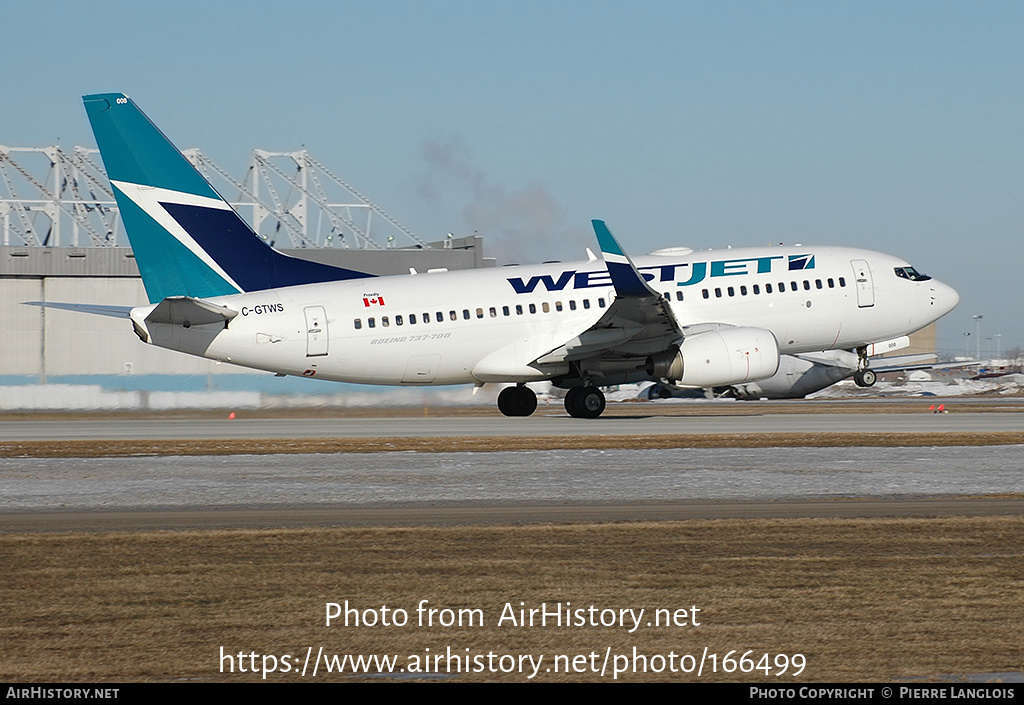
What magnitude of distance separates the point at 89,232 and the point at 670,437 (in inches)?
3632

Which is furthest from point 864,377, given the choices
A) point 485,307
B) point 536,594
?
point 536,594

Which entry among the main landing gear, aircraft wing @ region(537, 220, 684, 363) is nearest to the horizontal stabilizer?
aircraft wing @ region(537, 220, 684, 363)

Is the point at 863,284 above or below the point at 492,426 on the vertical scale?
above

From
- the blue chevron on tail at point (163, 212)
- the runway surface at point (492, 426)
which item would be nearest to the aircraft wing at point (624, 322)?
the runway surface at point (492, 426)

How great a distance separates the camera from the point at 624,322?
37.1 meters

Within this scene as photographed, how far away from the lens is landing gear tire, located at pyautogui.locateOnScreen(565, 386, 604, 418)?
126 feet

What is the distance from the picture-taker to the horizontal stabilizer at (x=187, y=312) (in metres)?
33.1

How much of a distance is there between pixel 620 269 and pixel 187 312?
42.2 feet

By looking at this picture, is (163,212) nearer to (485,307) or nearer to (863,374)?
(485,307)

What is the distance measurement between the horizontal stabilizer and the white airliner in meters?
0.04

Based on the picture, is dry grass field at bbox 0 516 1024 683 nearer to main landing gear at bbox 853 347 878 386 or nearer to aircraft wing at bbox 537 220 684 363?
aircraft wing at bbox 537 220 684 363

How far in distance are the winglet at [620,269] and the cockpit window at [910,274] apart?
1083 centimetres

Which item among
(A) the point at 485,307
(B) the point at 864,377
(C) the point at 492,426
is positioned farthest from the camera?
(B) the point at 864,377

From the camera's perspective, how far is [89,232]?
111 meters
